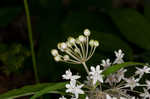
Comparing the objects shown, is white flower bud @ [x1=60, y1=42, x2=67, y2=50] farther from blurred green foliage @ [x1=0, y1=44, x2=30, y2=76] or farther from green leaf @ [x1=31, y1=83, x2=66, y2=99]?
blurred green foliage @ [x1=0, y1=44, x2=30, y2=76]

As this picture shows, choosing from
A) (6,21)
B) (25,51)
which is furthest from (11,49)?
(6,21)

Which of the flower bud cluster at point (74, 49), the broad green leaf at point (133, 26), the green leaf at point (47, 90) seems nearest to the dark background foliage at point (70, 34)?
the broad green leaf at point (133, 26)

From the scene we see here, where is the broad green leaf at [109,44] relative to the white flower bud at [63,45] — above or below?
above

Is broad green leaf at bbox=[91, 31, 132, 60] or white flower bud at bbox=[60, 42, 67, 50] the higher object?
broad green leaf at bbox=[91, 31, 132, 60]

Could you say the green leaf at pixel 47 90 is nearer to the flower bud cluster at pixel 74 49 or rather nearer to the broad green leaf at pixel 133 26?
the flower bud cluster at pixel 74 49

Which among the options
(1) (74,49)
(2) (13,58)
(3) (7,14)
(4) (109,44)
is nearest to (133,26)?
(4) (109,44)

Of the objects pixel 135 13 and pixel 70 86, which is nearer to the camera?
pixel 70 86

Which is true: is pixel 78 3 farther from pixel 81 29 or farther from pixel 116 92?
pixel 116 92

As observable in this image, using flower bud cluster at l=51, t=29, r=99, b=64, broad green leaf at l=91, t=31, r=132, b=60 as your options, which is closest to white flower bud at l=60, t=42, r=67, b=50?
flower bud cluster at l=51, t=29, r=99, b=64
